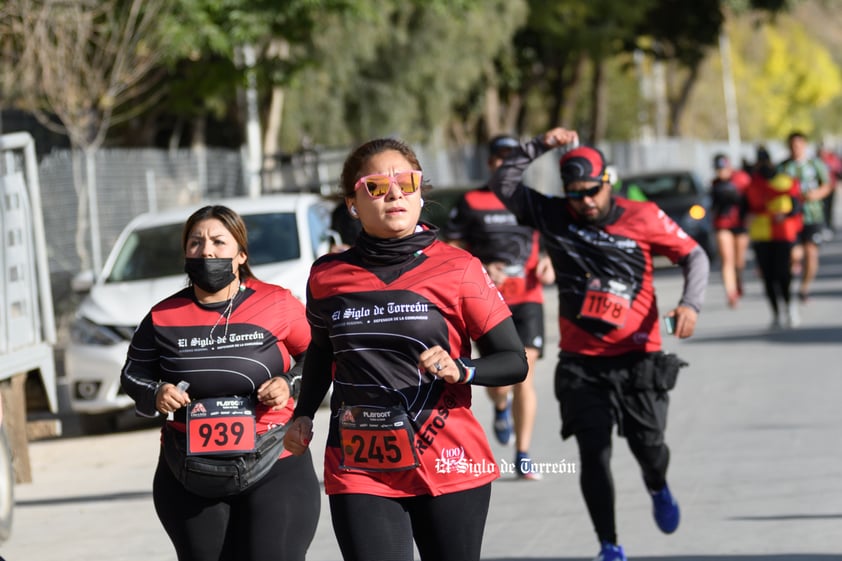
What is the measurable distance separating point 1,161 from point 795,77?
99.1 meters

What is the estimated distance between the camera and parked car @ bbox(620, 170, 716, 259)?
26.0 m

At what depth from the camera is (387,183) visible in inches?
178

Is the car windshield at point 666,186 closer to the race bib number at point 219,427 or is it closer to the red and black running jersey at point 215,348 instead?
the red and black running jersey at point 215,348

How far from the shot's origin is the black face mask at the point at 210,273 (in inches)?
208

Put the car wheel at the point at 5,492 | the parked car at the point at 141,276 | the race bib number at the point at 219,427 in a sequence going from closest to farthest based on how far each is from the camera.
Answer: the race bib number at the point at 219,427
the car wheel at the point at 5,492
the parked car at the point at 141,276

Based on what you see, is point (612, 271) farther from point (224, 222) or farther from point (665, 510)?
point (224, 222)

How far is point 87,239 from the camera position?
1738cm

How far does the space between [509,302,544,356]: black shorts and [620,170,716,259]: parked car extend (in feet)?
53.5

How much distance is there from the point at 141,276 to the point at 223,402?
801 centimetres

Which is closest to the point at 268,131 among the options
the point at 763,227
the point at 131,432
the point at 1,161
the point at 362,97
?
the point at 362,97

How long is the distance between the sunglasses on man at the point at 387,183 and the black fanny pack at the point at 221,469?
3.63ft

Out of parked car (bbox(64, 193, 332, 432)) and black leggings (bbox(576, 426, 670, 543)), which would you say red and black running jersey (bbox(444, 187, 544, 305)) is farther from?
black leggings (bbox(576, 426, 670, 543))

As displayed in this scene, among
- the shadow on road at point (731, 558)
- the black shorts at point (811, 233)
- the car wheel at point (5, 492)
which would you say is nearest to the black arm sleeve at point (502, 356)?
the shadow on road at point (731, 558)

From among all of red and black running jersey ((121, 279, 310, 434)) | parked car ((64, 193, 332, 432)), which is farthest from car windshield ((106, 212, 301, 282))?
red and black running jersey ((121, 279, 310, 434))
